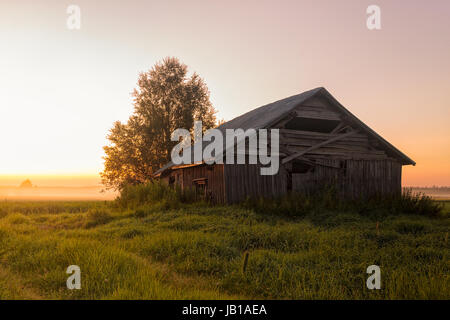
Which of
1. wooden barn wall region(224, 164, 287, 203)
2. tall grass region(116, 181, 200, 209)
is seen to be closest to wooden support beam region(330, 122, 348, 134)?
wooden barn wall region(224, 164, 287, 203)

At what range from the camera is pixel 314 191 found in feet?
51.9

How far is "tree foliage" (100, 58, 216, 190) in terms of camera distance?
101 feet

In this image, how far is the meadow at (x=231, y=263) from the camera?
16.6 feet

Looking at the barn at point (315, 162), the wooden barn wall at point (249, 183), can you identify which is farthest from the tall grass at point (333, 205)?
the barn at point (315, 162)

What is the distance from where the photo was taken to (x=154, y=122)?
3152cm

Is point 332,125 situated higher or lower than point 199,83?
lower

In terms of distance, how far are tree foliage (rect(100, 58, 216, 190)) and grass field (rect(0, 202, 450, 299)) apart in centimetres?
2025

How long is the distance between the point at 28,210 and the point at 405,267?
24.1 metres

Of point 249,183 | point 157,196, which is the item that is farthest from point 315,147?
point 157,196

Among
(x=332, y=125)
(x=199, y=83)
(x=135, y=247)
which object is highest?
(x=199, y=83)

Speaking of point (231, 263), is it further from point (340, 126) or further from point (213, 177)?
point (340, 126)
